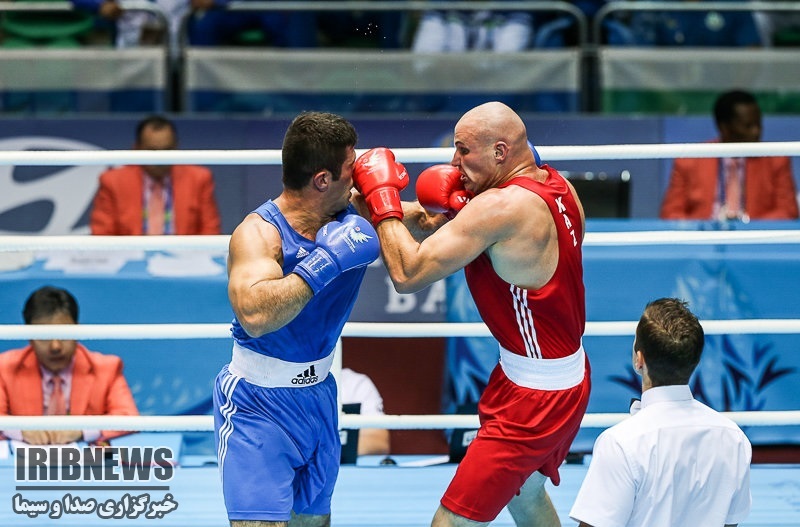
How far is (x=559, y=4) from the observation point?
7.12 meters

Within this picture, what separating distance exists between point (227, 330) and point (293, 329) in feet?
2.36

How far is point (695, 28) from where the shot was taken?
7.31 meters

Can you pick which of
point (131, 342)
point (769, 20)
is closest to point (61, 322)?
point (131, 342)

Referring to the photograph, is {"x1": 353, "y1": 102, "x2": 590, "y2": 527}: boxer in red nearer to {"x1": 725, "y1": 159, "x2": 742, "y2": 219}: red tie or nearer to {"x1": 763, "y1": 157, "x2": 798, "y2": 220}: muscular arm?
{"x1": 725, "y1": 159, "x2": 742, "y2": 219}: red tie

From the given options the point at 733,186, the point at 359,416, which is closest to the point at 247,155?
the point at 359,416

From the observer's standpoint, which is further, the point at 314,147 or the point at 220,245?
the point at 220,245

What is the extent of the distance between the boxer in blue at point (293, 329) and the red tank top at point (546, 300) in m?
0.39

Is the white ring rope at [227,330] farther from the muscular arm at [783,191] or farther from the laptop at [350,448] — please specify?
the muscular arm at [783,191]

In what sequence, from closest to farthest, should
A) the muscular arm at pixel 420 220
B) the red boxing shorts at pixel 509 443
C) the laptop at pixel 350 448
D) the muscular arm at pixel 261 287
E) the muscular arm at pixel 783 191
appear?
the muscular arm at pixel 261 287 < the red boxing shorts at pixel 509 443 < the muscular arm at pixel 420 220 < the laptop at pixel 350 448 < the muscular arm at pixel 783 191

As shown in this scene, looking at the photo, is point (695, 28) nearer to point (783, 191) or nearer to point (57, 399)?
point (783, 191)

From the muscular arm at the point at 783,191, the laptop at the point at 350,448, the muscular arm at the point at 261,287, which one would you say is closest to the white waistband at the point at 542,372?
the muscular arm at the point at 261,287

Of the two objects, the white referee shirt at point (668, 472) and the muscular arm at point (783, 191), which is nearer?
the white referee shirt at point (668, 472)

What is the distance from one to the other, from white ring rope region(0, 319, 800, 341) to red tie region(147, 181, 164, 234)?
6.95 feet

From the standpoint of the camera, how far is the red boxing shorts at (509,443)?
3.35m
